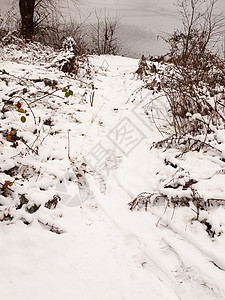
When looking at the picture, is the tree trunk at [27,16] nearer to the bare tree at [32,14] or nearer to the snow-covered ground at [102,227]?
the bare tree at [32,14]

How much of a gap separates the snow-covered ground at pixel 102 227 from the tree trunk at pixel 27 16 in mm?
7986

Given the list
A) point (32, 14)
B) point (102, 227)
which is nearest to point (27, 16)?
point (32, 14)

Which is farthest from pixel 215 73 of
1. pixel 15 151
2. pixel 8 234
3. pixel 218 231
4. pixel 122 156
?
pixel 8 234

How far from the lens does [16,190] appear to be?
1.61 meters

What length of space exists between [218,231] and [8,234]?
4.43ft

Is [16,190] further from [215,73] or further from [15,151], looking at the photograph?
[215,73]

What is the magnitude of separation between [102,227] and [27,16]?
10.2 metres

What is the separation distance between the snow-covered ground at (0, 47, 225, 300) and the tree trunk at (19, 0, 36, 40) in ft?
26.2

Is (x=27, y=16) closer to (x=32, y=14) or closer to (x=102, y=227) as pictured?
(x=32, y=14)

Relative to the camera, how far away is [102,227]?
61.9 inches

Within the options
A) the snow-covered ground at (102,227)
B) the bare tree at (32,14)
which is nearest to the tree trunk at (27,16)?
the bare tree at (32,14)

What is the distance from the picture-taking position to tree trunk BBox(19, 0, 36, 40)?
8891 mm

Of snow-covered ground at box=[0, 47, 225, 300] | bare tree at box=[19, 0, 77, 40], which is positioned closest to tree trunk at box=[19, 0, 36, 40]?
bare tree at box=[19, 0, 77, 40]

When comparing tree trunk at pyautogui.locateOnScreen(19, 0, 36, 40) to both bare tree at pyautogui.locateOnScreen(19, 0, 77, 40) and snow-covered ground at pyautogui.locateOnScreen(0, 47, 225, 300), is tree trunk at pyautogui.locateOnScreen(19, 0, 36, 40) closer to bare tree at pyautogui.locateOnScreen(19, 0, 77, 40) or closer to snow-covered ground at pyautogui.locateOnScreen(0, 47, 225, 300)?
bare tree at pyautogui.locateOnScreen(19, 0, 77, 40)
